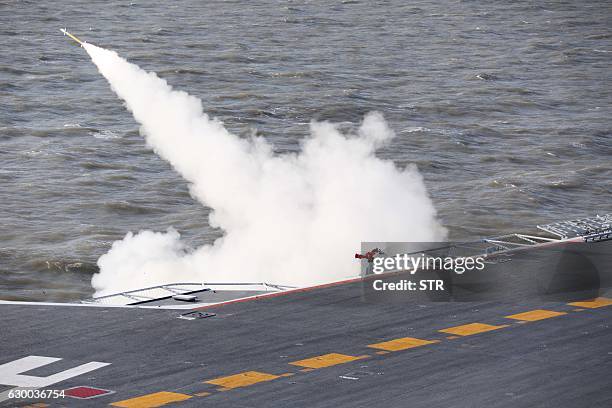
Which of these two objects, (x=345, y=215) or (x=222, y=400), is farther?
(x=345, y=215)

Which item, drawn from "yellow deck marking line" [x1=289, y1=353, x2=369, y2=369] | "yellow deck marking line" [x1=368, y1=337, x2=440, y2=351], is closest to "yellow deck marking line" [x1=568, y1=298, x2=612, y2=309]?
"yellow deck marking line" [x1=368, y1=337, x2=440, y2=351]

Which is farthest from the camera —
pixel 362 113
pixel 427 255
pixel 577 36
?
pixel 577 36

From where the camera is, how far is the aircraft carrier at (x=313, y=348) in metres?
39.6

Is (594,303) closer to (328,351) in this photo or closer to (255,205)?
(328,351)

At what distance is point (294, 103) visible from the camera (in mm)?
119438

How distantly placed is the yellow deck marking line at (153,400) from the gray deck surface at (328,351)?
381 mm

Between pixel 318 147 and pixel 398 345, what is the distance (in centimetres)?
2959

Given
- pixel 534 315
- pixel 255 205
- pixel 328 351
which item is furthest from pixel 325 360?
pixel 255 205

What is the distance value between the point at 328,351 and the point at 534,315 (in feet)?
31.6

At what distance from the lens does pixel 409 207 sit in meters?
71.4

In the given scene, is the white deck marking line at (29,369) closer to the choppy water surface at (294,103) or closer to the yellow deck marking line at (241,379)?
the yellow deck marking line at (241,379)

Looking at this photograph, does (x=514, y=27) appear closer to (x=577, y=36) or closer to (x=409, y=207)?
(x=577, y=36)

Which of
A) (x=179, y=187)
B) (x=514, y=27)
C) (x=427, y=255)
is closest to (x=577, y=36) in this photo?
(x=514, y=27)

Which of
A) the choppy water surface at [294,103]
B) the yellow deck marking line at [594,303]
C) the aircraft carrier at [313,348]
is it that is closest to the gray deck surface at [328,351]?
the aircraft carrier at [313,348]
